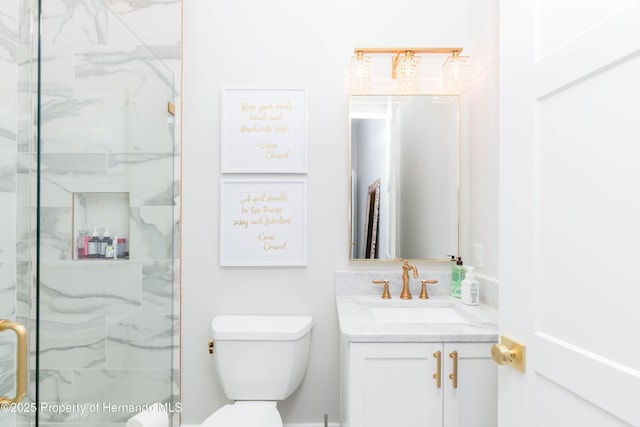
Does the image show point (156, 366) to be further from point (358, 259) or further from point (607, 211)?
point (607, 211)

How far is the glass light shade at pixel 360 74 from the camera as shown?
185 cm

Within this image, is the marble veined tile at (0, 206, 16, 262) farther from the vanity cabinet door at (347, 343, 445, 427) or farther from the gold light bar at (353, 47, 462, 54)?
the gold light bar at (353, 47, 462, 54)

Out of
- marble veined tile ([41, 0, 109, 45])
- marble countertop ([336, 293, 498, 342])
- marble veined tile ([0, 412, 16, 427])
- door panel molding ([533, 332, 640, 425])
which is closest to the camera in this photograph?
door panel molding ([533, 332, 640, 425])

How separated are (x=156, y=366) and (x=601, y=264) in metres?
1.79

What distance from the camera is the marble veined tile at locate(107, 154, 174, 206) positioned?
1.51 m

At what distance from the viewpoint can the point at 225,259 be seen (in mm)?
1903

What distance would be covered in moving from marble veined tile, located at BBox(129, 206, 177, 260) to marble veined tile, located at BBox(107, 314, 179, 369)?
277 millimetres

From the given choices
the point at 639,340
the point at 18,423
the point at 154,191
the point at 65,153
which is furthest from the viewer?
the point at 154,191

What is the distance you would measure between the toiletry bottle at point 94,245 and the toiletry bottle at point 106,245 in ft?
0.06

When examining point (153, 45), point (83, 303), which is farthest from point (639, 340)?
point (153, 45)

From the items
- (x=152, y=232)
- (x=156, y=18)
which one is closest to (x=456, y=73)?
(x=156, y=18)

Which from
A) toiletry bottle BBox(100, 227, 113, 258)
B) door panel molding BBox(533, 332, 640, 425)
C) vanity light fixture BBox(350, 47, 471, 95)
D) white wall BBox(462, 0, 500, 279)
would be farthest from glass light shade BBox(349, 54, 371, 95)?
door panel molding BBox(533, 332, 640, 425)

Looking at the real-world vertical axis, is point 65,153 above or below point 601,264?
above

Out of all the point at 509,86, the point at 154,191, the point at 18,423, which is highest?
the point at 509,86
